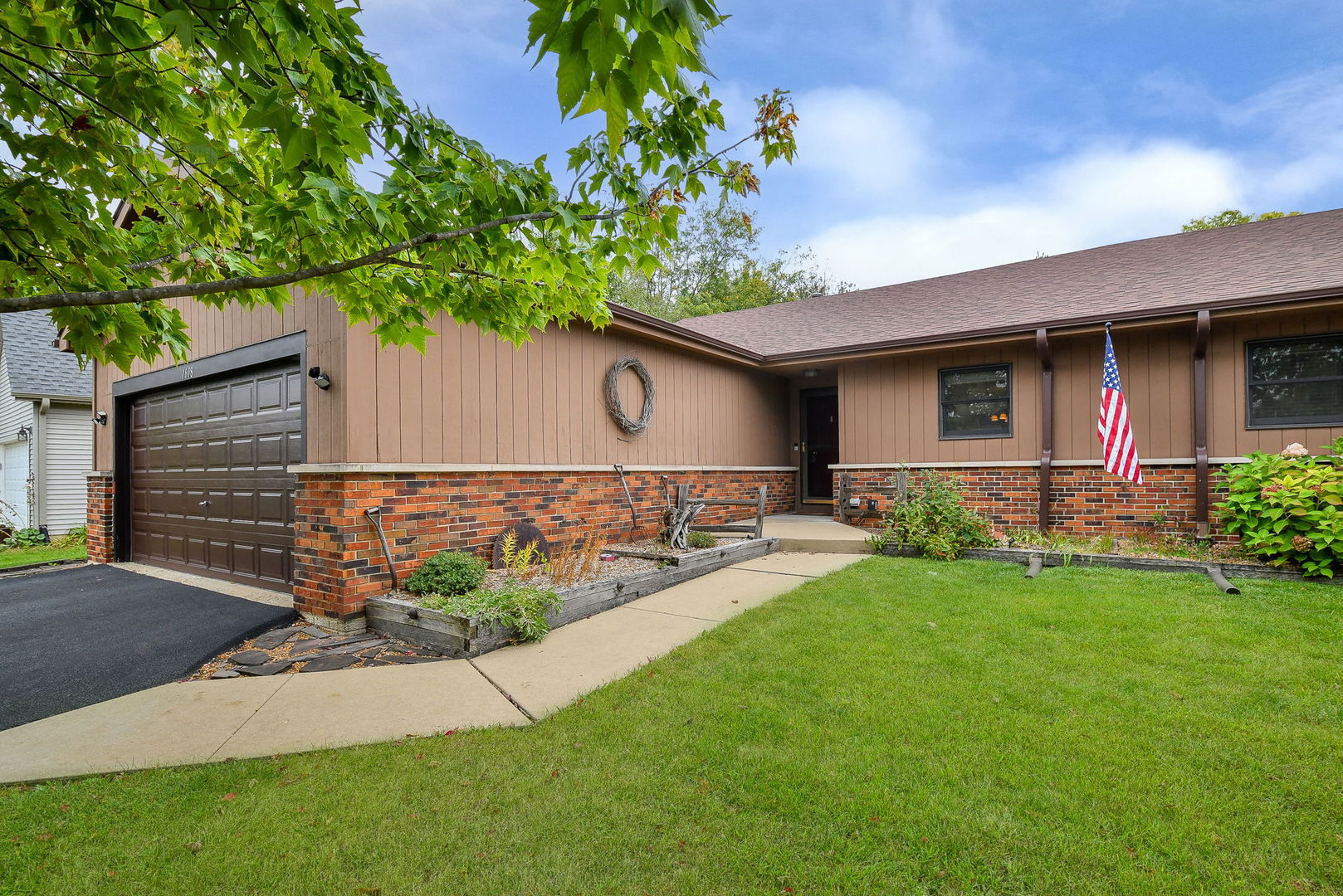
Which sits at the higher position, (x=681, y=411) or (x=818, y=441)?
(x=681, y=411)

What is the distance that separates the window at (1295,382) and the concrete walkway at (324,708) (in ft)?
24.3

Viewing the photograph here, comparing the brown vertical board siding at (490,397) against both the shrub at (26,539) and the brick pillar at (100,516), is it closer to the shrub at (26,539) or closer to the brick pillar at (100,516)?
the brick pillar at (100,516)

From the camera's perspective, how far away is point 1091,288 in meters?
8.43

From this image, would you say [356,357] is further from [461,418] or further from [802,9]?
[802,9]

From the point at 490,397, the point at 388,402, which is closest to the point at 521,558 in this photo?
the point at 490,397

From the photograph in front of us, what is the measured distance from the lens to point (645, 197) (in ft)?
8.66

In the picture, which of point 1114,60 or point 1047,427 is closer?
point 1047,427

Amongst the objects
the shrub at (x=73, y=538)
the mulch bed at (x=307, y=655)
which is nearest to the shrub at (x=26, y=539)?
the shrub at (x=73, y=538)

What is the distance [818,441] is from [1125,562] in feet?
18.5

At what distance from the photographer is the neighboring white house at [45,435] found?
414 inches

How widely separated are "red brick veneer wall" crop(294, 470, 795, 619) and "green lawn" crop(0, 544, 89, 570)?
6.30 m

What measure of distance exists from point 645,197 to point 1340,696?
424cm

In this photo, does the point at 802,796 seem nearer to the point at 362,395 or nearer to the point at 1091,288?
the point at 362,395

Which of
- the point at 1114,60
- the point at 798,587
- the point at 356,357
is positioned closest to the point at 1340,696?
the point at 798,587
